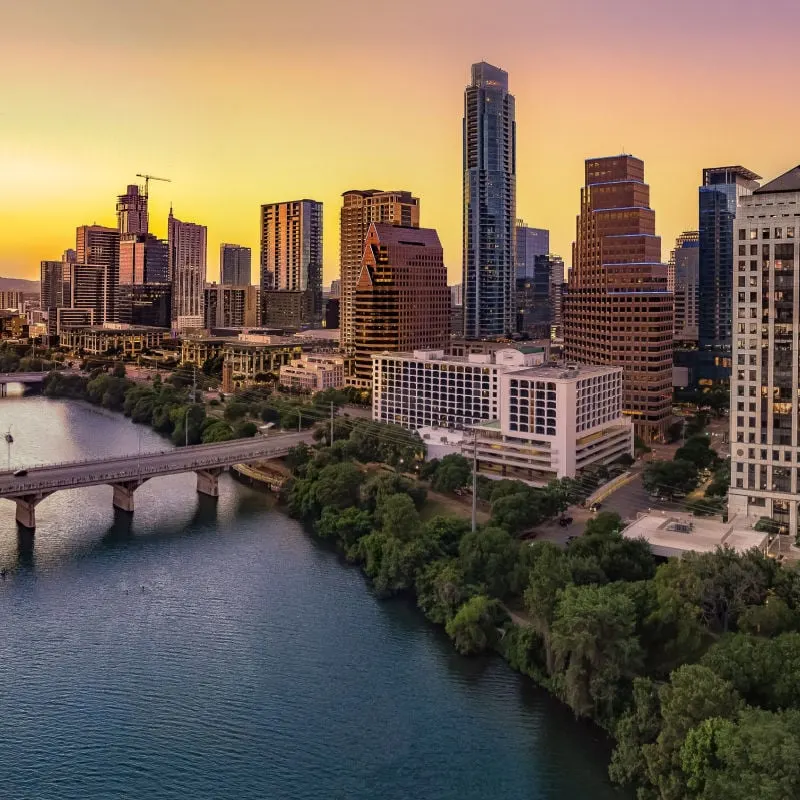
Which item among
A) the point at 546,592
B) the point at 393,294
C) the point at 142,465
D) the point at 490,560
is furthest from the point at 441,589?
the point at 393,294

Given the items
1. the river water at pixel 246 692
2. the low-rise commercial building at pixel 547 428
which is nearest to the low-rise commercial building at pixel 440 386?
the low-rise commercial building at pixel 547 428

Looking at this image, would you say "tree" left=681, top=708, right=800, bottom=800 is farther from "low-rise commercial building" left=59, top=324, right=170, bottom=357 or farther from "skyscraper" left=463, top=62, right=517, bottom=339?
"low-rise commercial building" left=59, top=324, right=170, bottom=357

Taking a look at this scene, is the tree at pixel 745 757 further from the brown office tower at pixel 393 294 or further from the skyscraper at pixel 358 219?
the skyscraper at pixel 358 219

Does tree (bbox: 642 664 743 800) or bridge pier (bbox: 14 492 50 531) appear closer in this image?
tree (bbox: 642 664 743 800)

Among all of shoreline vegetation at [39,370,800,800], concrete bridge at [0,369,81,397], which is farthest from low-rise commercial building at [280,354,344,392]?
shoreline vegetation at [39,370,800,800]

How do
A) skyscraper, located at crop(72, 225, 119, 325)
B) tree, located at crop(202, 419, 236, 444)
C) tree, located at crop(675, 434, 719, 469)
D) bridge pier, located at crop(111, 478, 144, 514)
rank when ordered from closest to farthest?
bridge pier, located at crop(111, 478, 144, 514)
tree, located at crop(675, 434, 719, 469)
tree, located at crop(202, 419, 236, 444)
skyscraper, located at crop(72, 225, 119, 325)
